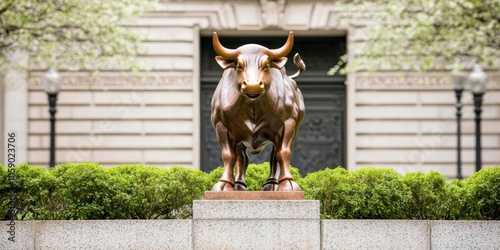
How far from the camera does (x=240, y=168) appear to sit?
12344 millimetres

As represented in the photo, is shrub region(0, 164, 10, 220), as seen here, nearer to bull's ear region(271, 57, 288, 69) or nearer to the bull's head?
the bull's head

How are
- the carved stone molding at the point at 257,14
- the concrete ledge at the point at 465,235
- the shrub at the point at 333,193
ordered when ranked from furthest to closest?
the carved stone molding at the point at 257,14 → the shrub at the point at 333,193 → the concrete ledge at the point at 465,235

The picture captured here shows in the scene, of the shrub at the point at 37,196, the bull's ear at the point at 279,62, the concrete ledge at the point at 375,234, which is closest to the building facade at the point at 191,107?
the shrub at the point at 37,196

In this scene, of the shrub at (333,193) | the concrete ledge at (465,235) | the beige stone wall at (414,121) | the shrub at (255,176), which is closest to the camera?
the concrete ledge at (465,235)

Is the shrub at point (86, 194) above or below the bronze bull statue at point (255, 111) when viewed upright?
below

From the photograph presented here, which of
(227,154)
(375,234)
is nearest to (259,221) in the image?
(227,154)

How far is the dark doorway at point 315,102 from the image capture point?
107 feet

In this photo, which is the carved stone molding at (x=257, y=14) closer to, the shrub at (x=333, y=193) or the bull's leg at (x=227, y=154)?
the shrub at (x=333, y=193)

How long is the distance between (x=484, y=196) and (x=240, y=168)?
10.2ft

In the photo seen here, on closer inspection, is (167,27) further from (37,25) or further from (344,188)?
(344,188)

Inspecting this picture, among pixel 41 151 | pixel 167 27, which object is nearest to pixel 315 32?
pixel 167 27

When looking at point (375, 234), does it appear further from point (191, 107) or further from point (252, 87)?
point (191, 107)

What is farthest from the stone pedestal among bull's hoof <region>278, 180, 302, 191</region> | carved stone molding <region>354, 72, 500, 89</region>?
carved stone molding <region>354, 72, 500, 89</region>

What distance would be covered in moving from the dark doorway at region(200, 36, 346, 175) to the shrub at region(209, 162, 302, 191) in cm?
1817
